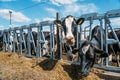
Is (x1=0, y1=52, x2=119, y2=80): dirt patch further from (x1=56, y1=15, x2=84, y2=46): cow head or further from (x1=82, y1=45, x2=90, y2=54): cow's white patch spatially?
(x1=56, y1=15, x2=84, y2=46): cow head

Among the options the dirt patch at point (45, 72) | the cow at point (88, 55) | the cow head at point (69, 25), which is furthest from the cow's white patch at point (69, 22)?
the cow at point (88, 55)

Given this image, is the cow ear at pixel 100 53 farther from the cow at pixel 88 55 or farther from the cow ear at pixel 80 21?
the cow ear at pixel 80 21

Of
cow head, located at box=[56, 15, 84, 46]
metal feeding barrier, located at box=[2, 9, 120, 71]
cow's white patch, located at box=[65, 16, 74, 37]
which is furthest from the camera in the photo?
cow's white patch, located at box=[65, 16, 74, 37]

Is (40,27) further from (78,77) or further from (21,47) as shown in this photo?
(78,77)

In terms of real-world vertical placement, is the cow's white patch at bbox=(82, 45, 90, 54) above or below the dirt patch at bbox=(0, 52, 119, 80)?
above

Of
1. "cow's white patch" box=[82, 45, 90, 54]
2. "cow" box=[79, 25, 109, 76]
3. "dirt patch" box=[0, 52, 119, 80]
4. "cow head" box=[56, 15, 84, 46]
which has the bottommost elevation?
"dirt patch" box=[0, 52, 119, 80]

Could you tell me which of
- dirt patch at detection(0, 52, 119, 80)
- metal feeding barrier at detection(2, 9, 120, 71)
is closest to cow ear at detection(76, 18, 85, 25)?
metal feeding barrier at detection(2, 9, 120, 71)

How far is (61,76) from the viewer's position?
7.71 m

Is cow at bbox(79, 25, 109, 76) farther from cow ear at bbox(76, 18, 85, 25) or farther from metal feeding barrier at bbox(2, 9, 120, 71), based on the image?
cow ear at bbox(76, 18, 85, 25)

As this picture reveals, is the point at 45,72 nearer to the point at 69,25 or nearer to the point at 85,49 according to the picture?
the point at 85,49

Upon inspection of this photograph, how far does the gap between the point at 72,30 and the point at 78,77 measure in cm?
280

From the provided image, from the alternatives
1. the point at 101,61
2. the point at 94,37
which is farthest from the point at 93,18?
the point at 101,61

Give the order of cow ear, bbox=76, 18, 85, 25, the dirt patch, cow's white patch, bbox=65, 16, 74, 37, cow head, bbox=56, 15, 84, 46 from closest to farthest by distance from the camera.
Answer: the dirt patch
cow ear, bbox=76, 18, 85, 25
cow head, bbox=56, 15, 84, 46
cow's white patch, bbox=65, 16, 74, 37

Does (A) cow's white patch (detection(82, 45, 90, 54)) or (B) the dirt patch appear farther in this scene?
(A) cow's white patch (detection(82, 45, 90, 54))
